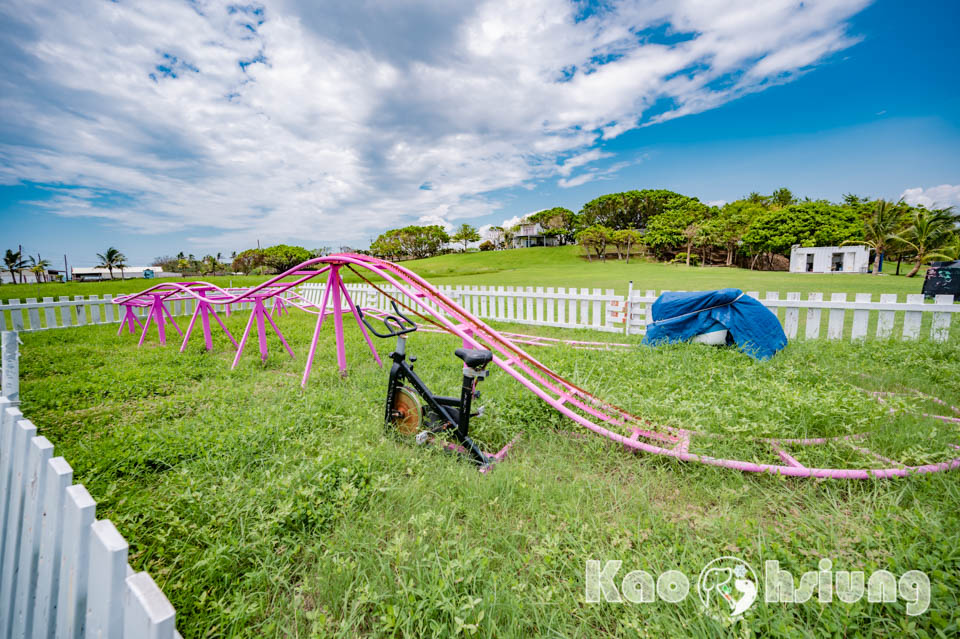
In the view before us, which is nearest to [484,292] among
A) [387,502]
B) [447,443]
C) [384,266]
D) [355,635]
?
[384,266]

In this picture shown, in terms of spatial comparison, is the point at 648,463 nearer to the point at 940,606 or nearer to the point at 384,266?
the point at 940,606

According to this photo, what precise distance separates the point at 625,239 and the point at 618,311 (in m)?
52.1

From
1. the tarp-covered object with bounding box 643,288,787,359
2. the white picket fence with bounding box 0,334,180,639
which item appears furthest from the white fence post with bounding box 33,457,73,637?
the tarp-covered object with bounding box 643,288,787,359

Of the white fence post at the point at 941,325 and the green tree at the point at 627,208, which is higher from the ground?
the green tree at the point at 627,208

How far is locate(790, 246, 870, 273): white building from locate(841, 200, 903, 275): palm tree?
221 inches

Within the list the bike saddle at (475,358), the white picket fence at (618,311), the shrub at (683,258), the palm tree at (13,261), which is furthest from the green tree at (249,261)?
the bike saddle at (475,358)

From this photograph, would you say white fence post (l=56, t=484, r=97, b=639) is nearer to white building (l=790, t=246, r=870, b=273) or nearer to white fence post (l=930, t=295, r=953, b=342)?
white fence post (l=930, t=295, r=953, b=342)

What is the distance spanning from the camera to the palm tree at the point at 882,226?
135 feet

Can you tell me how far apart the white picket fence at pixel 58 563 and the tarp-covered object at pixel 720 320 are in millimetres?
6379

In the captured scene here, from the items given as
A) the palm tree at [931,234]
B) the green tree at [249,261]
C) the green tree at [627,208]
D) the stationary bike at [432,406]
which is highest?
the green tree at [627,208]

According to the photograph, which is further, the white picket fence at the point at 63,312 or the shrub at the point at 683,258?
the shrub at the point at 683,258

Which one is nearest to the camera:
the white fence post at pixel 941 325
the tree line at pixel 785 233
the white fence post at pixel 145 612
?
the white fence post at pixel 145 612

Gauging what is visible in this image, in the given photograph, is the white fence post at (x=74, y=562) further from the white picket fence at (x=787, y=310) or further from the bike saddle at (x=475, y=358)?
the white picket fence at (x=787, y=310)

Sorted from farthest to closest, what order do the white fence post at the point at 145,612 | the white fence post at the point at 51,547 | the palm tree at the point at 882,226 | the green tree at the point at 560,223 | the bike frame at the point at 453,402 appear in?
1. the green tree at the point at 560,223
2. the palm tree at the point at 882,226
3. the bike frame at the point at 453,402
4. the white fence post at the point at 51,547
5. the white fence post at the point at 145,612
